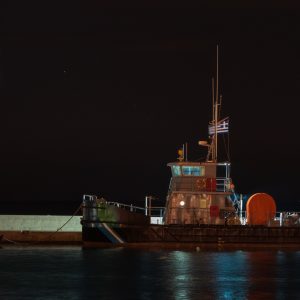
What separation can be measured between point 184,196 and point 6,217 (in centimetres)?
1054

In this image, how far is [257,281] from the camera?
2675cm

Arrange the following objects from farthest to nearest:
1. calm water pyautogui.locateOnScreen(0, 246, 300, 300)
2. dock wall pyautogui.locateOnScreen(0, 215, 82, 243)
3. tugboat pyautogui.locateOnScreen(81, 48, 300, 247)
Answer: dock wall pyautogui.locateOnScreen(0, 215, 82, 243)
tugboat pyautogui.locateOnScreen(81, 48, 300, 247)
calm water pyautogui.locateOnScreen(0, 246, 300, 300)

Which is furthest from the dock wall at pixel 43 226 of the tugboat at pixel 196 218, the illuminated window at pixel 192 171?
the illuminated window at pixel 192 171

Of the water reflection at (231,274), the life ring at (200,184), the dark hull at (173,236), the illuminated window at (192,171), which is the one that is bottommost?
the water reflection at (231,274)

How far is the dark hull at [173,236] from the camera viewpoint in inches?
1535

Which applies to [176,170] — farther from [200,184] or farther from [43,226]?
[43,226]

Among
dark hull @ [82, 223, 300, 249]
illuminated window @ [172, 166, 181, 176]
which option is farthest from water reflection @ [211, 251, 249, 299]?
illuminated window @ [172, 166, 181, 176]

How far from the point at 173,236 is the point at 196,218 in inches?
64.9

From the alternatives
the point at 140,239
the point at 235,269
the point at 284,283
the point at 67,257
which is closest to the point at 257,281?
the point at 284,283

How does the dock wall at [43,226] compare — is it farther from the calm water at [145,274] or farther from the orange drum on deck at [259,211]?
the orange drum on deck at [259,211]

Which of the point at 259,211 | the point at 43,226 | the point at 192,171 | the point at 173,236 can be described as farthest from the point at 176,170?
the point at 43,226

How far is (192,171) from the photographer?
40.4 m

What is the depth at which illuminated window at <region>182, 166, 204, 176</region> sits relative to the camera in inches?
1588

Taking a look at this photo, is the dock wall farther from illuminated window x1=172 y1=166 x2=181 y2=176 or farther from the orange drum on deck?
the orange drum on deck
